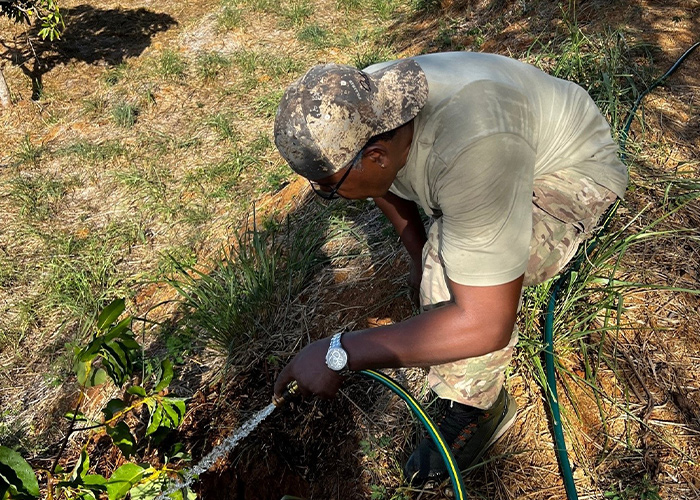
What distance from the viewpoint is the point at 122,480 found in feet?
4.21

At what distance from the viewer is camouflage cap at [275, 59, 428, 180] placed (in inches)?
45.7

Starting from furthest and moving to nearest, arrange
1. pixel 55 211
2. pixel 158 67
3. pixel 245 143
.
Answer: pixel 158 67 < pixel 245 143 < pixel 55 211

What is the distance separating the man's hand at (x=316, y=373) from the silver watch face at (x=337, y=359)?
15 mm

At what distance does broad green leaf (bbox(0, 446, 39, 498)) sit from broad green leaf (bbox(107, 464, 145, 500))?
21cm

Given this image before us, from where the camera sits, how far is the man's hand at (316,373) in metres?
1.35

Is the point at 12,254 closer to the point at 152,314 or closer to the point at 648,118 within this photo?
the point at 152,314

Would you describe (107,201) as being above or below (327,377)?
below

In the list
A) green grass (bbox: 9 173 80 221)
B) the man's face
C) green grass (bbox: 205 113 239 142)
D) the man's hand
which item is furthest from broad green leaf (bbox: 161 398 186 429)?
A: green grass (bbox: 205 113 239 142)

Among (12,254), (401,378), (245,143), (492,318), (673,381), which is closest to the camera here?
(492,318)

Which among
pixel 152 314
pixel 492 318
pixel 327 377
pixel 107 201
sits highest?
pixel 492 318

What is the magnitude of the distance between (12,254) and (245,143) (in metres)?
1.75

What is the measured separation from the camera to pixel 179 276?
291 centimetres

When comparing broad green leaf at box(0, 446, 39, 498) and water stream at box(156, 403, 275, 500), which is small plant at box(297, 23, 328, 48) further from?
broad green leaf at box(0, 446, 39, 498)

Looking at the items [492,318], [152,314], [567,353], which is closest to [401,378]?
[567,353]
